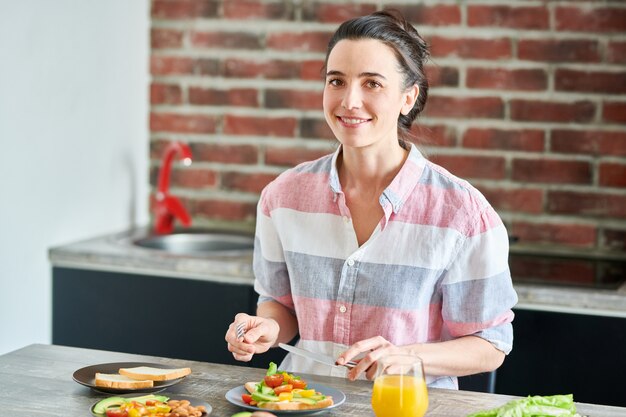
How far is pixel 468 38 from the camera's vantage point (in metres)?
2.86

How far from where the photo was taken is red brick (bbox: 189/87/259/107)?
3.10m

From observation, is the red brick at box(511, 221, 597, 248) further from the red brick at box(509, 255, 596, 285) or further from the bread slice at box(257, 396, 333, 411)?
the bread slice at box(257, 396, 333, 411)

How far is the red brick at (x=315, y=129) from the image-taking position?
119 inches

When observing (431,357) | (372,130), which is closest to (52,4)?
(372,130)

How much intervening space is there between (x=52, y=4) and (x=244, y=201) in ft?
2.87

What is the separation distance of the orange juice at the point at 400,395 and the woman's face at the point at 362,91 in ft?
2.09

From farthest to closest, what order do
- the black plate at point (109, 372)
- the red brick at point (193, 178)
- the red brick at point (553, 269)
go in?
the red brick at point (193, 178) → the red brick at point (553, 269) → the black plate at point (109, 372)

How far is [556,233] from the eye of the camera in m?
2.87

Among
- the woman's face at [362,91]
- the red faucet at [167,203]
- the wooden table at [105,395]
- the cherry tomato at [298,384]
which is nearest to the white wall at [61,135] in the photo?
the red faucet at [167,203]

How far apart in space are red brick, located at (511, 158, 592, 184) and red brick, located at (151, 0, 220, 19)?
3.53 feet

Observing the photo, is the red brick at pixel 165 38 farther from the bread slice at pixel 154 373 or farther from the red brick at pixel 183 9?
the bread slice at pixel 154 373

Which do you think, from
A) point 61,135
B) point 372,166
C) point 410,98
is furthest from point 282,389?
point 61,135

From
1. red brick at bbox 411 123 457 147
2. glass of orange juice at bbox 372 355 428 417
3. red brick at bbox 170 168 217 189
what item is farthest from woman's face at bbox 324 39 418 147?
red brick at bbox 170 168 217 189

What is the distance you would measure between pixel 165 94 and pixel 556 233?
1.32 metres
